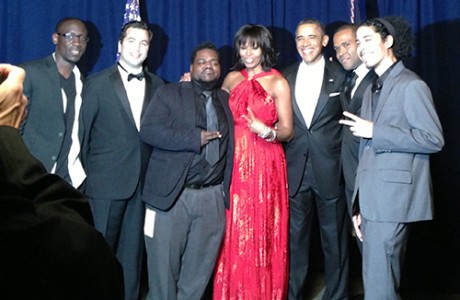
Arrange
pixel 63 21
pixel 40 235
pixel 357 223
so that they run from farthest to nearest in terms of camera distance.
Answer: pixel 63 21
pixel 357 223
pixel 40 235

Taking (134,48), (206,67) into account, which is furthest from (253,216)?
(134,48)

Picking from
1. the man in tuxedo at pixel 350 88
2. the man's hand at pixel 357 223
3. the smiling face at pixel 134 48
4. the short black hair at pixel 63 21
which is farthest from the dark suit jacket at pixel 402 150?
the short black hair at pixel 63 21

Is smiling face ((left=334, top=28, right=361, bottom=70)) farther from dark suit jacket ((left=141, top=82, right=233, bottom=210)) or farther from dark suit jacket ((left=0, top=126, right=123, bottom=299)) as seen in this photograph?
dark suit jacket ((left=0, top=126, right=123, bottom=299))

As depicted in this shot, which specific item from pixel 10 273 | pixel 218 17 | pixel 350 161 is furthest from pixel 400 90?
pixel 10 273

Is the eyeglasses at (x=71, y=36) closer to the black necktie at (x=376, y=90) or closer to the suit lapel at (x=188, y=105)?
the suit lapel at (x=188, y=105)

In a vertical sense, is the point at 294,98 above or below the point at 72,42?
below

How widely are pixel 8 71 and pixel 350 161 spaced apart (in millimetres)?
2985

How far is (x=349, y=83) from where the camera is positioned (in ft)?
Answer: 13.5

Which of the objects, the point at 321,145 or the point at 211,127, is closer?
the point at 211,127

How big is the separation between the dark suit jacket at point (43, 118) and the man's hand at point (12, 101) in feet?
9.56

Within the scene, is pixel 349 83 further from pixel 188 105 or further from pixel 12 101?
pixel 12 101

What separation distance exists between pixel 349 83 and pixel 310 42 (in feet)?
1.12

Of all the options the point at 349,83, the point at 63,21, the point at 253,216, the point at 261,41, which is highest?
the point at 63,21

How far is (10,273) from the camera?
0.92m
